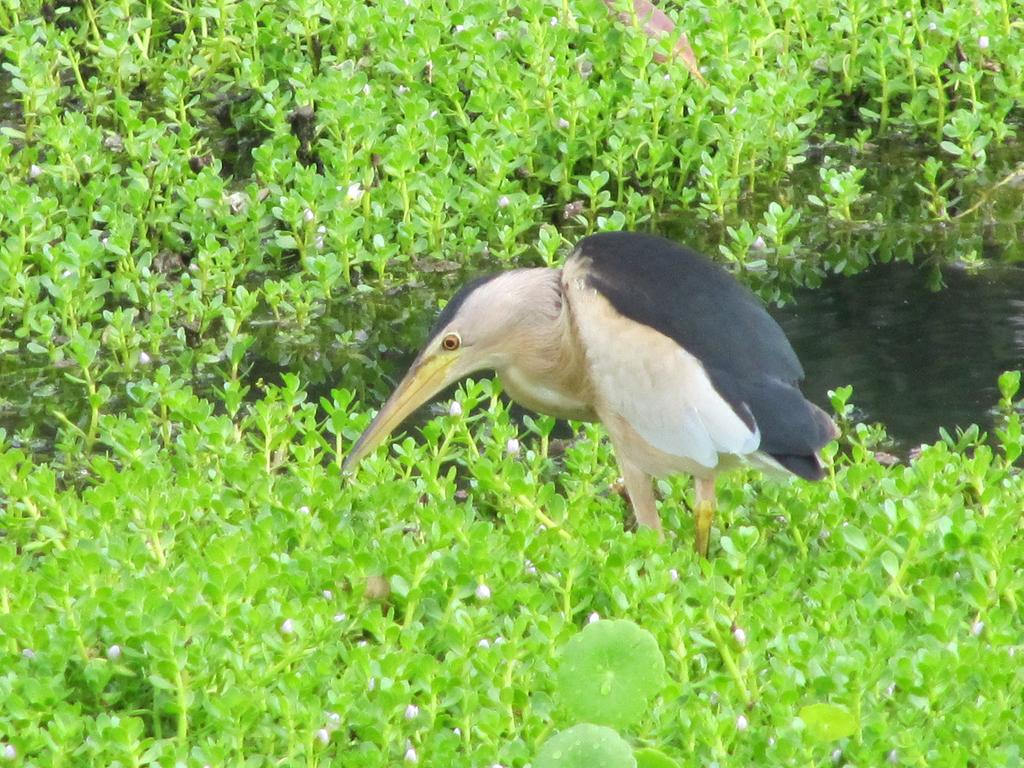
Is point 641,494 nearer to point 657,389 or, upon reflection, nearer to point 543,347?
Result: point 657,389

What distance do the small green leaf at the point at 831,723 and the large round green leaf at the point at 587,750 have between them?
0.50 metres

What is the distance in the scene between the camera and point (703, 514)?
5.20 meters

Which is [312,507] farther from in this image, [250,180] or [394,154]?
[250,180]

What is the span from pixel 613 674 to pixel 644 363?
54.6 inches

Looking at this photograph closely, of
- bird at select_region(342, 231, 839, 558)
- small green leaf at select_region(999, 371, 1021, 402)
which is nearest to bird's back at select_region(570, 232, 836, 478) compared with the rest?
bird at select_region(342, 231, 839, 558)

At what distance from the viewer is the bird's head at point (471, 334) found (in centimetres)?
552

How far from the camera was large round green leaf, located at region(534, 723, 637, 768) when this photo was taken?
11.9ft

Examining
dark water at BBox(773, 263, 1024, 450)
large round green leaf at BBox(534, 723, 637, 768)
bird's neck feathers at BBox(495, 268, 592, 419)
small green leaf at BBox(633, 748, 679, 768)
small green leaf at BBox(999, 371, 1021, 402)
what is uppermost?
large round green leaf at BBox(534, 723, 637, 768)

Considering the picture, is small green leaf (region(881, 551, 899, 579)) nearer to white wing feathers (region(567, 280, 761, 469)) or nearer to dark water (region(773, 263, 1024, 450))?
white wing feathers (region(567, 280, 761, 469))

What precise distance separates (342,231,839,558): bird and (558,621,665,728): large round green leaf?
1.05m

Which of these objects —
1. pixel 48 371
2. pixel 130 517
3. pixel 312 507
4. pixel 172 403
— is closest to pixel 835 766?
pixel 312 507

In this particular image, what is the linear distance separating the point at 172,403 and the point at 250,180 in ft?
7.62

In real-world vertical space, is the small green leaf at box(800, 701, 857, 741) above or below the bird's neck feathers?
above

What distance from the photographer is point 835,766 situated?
4.04 m
